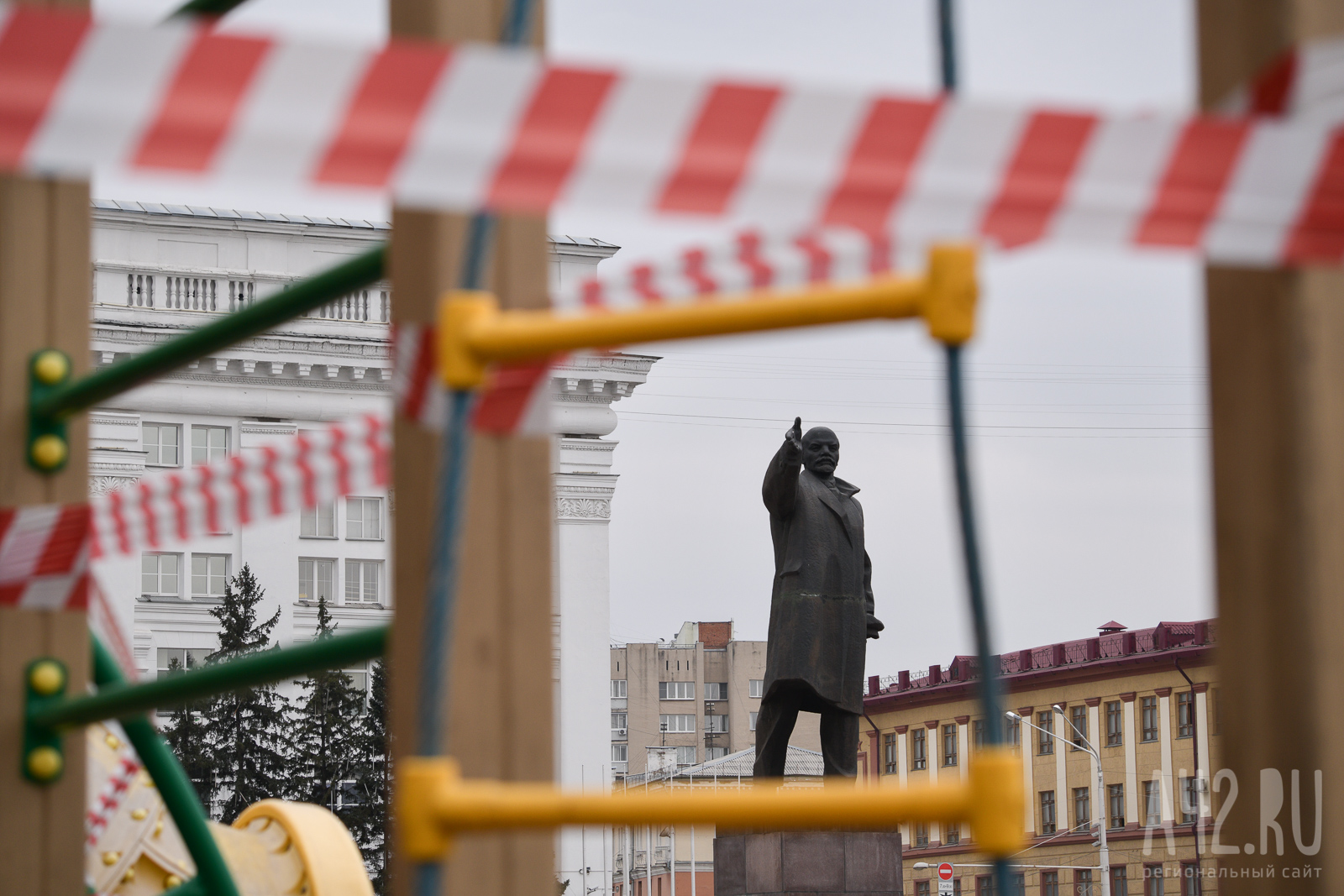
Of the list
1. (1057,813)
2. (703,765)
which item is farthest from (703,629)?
(1057,813)

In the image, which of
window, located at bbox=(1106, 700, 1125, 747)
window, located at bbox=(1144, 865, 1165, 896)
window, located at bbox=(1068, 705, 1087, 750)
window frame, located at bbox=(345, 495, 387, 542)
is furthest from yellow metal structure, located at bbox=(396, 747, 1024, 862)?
window, located at bbox=(1068, 705, 1087, 750)

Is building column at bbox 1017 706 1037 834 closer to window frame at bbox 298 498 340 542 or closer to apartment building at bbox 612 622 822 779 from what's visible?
window frame at bbox 298 498 340 542

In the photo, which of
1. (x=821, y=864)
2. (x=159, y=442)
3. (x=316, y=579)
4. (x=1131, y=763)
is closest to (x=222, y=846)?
(x=821, y=864)

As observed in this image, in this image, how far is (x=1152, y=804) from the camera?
52.7 metres

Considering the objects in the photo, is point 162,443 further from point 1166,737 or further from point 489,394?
point 489,394

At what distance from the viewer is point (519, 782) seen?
163 cm

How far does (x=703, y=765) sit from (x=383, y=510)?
2781 centimetres

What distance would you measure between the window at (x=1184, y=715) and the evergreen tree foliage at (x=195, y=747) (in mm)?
27020

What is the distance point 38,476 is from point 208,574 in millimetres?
36181

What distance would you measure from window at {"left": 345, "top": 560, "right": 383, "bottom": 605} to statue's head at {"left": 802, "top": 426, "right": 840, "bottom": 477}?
27569mm

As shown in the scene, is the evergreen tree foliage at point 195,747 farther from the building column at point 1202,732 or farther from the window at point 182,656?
the building column at point 1202,732

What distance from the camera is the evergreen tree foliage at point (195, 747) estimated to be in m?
32.0

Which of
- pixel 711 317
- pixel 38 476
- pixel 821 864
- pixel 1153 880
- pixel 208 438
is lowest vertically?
pixel 1153 880

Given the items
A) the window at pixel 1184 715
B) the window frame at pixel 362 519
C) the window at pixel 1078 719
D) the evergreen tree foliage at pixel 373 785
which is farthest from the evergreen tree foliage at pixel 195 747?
the window at pixel 1078 719
